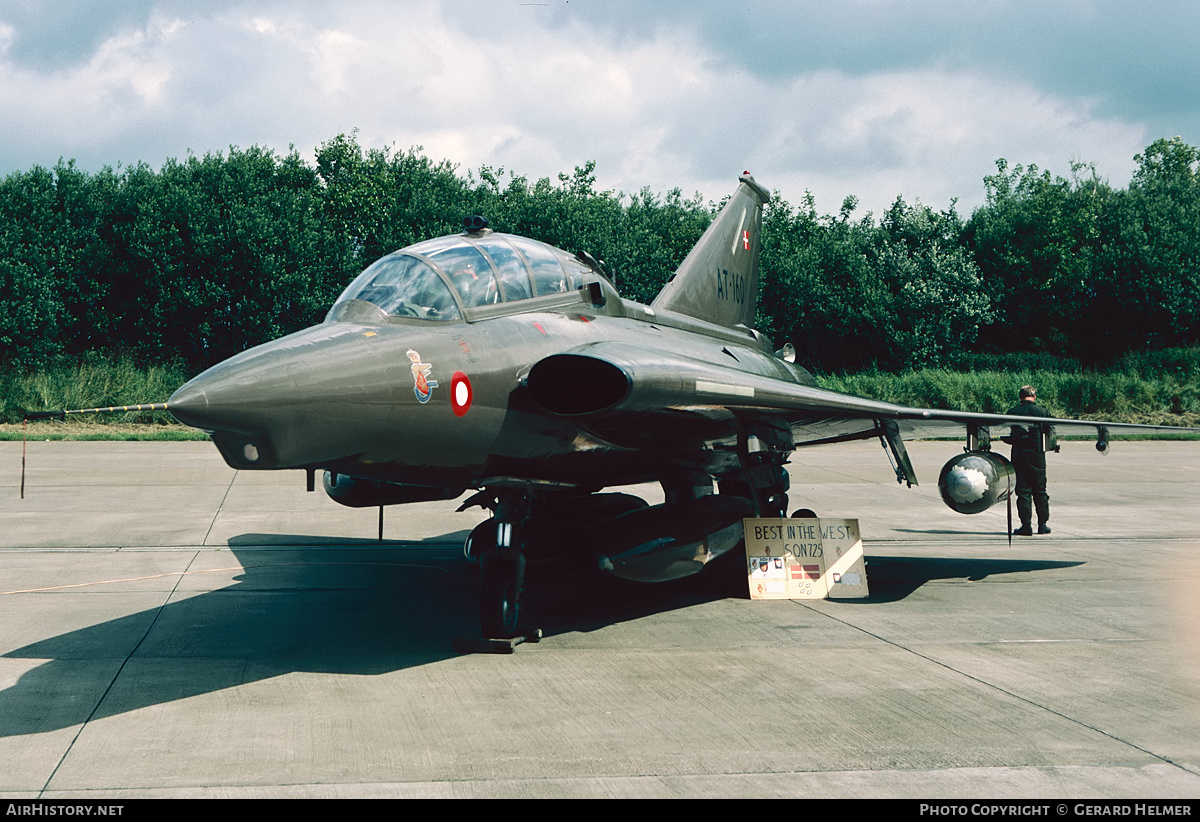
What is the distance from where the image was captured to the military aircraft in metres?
5.39

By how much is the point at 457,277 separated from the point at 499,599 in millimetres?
2311

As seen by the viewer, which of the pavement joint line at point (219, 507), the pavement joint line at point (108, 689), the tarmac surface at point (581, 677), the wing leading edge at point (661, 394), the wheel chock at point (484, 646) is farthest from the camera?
the pavement joint line at point (219, 507)

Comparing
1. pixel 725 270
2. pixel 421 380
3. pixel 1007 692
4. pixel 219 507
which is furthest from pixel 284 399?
pixel 219 507

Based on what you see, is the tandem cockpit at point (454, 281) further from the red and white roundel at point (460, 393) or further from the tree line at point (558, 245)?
the tree line at point (558, 245)

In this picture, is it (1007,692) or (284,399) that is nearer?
(284,399)

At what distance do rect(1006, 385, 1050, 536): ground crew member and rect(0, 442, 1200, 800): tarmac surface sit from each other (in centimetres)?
82

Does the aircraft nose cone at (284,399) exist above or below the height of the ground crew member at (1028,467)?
above

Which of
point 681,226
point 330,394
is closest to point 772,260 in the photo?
point 681,226

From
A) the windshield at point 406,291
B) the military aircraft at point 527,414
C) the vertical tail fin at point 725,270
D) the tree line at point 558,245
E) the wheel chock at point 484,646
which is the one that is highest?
the tree line at point 558,245

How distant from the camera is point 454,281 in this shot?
6.73 meters

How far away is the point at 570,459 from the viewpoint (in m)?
7.38

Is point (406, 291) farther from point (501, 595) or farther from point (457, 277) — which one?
point (501, 595)

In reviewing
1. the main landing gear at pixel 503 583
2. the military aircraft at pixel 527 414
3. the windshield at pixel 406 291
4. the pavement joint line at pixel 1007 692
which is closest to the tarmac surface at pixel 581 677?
the pavement joint line at pixel 1007 692

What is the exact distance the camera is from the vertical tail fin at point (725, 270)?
37.1 ft
